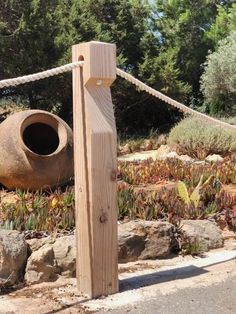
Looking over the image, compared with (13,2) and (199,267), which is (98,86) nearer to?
(199,267)

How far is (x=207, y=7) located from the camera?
1024 inches

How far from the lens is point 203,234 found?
5164 millimetres

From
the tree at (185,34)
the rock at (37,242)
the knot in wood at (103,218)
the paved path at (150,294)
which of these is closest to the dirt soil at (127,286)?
the paved path at (150,294)

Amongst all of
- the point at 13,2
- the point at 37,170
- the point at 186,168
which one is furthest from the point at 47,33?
the point at 37,170

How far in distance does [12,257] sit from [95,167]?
3.08 ft

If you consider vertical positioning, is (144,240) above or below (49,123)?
below

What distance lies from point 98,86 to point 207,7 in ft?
77.3

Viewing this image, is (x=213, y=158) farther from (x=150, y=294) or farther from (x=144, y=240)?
(x=150, y=294)

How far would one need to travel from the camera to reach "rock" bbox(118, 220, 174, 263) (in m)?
4.62

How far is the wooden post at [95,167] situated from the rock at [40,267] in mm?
399

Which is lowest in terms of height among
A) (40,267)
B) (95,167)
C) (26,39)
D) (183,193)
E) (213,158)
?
(40,267)

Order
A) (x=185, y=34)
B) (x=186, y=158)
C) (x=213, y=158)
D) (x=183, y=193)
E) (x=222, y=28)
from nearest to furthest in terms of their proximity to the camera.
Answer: (x=183, y=193)
(x=213, y=158)
(x=186, y=158)
(x=185, y=34)
(x=222, y=28)

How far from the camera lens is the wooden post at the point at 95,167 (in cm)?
373

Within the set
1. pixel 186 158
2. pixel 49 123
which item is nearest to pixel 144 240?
pixel 49 123
